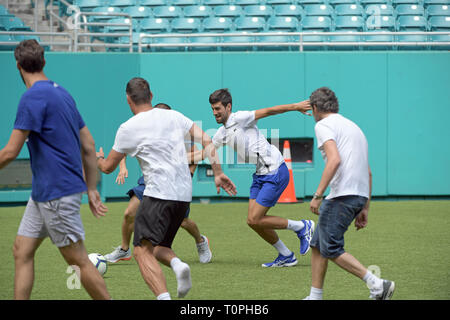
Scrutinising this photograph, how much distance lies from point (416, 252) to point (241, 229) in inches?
134

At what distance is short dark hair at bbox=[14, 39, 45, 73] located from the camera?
521 cm

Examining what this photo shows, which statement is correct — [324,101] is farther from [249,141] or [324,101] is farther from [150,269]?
[249,141]

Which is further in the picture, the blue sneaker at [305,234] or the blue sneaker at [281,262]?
the blue sneaker at [305,234]

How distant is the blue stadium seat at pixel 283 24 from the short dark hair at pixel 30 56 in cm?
1265

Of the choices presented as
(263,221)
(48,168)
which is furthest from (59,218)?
(263,221)

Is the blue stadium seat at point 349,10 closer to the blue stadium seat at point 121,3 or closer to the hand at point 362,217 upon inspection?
the blue stadium seat at point 121,3

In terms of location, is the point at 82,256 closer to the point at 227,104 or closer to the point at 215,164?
the point at 215,164

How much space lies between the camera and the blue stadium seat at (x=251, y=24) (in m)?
17.4

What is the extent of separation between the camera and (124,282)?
24.6 ft

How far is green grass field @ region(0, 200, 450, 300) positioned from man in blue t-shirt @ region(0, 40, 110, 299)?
149 cm

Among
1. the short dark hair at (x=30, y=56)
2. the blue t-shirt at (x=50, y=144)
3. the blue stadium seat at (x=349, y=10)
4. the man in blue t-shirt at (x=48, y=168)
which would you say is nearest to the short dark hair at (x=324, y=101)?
the man in blue t-shirt at (x=48, y=168)

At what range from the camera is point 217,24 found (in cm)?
1759

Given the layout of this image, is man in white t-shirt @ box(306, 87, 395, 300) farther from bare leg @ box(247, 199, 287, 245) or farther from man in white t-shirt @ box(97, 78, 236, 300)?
bare leg @ box(247, 199, 287, 245)
